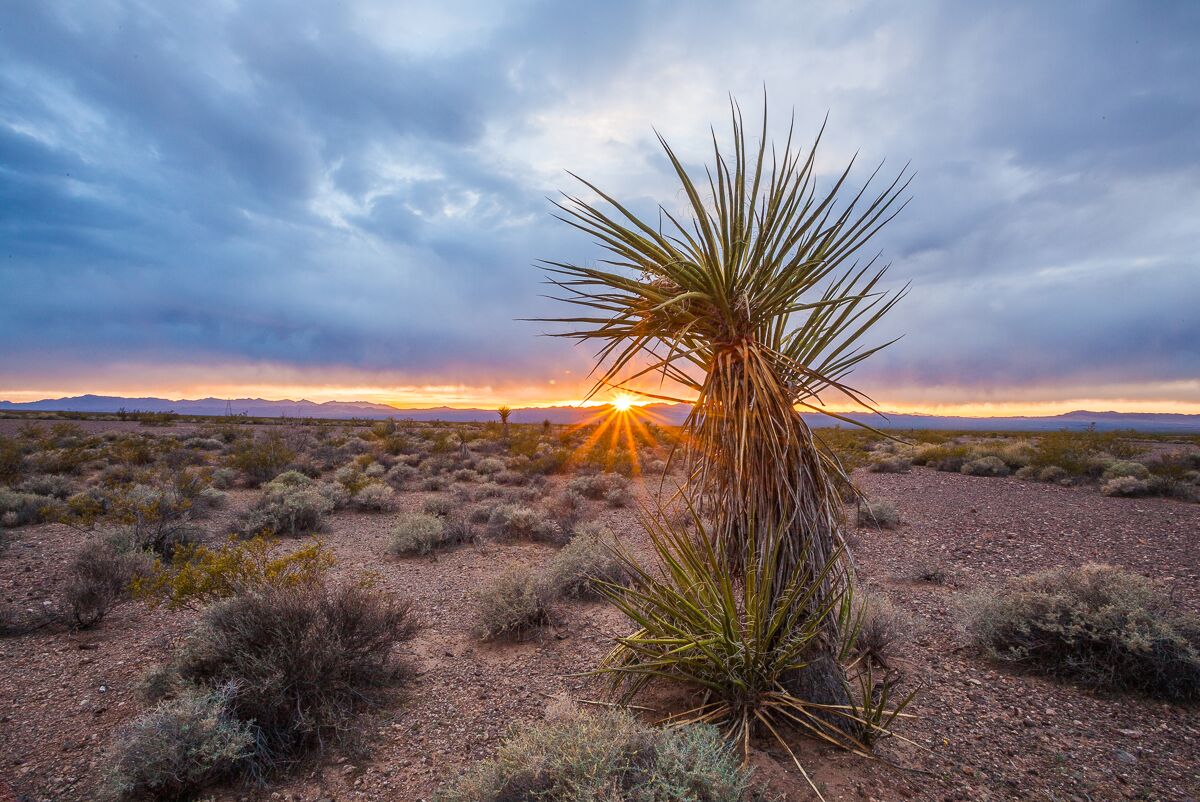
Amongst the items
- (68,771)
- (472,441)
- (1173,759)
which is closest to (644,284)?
(1173,759)

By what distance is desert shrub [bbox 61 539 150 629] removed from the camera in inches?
222

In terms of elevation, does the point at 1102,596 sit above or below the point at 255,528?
above

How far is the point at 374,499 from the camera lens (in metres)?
12.3

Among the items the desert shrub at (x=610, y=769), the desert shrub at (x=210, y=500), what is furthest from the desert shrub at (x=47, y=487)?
the desert shrub at (x=610, y=769)

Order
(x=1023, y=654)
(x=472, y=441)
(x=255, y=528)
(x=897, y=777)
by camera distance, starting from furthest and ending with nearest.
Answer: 1. (x=472, y=441)
2. (x=255, y=528)
3. (x=1023, y=654)
4. (x=897, y=777)

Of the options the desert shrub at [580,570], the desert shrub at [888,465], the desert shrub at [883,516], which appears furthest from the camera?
the desert shrub at [888,465]

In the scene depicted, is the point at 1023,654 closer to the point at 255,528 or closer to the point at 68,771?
the point at 68,771

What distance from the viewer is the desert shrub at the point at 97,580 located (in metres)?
5.64

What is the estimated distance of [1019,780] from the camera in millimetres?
3250

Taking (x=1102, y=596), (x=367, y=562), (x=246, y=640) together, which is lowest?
(x=367, y=562)

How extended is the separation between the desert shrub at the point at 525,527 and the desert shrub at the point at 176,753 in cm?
680

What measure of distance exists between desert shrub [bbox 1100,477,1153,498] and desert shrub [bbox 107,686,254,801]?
18125mm

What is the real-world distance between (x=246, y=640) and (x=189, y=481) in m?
9.27

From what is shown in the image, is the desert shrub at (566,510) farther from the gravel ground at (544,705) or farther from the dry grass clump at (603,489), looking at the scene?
the gravel ground at (544,705)
